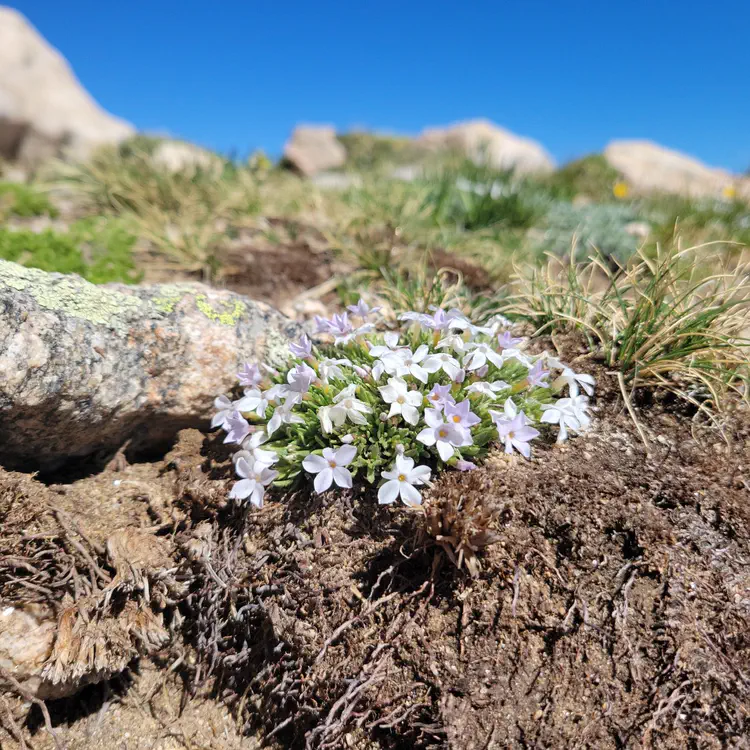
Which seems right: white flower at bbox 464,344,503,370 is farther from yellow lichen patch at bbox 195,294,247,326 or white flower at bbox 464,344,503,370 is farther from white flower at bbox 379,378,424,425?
yellow lichen patch at bbox 195,294,247,326

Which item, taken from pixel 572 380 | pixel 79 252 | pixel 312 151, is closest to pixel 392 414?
pixel 572 380

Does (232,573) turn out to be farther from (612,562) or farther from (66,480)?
(612,562)

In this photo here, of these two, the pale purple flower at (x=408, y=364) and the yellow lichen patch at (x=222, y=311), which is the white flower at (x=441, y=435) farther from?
the yellow lichen patch at (x=222, y=311)

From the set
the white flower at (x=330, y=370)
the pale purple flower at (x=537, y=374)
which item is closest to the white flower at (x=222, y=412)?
the white flower at (x=330, y=370)

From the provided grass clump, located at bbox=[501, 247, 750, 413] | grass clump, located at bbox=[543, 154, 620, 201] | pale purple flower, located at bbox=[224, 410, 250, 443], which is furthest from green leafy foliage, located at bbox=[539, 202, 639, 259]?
pale purple flower, located at bbox=[224, 410, 250, 443]

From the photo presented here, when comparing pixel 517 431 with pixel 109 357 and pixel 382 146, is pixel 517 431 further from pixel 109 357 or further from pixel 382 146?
pixel 382 146

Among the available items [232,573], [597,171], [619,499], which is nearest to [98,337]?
[232,573]

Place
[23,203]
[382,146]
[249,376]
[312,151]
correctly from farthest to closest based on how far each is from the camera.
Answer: [382,146] → [312,151] → [23,203] → [249,376]
